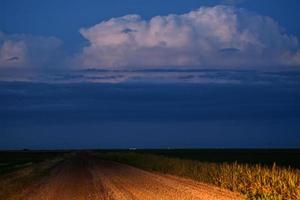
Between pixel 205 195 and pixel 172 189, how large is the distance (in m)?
3.34

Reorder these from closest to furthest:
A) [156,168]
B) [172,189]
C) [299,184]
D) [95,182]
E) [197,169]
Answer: [299,184], [172,189], [95,182], [197,169], [156,168]

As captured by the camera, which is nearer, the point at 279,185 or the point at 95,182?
the point at 279,185

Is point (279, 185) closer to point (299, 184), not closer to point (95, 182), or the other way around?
point (299, 184)

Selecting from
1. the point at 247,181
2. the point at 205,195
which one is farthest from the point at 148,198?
the point at 247,181

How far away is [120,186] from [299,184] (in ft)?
35.7

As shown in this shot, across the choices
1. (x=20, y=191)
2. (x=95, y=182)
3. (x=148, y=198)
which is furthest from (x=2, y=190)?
(x=148, y=198)

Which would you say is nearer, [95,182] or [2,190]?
[2,190]

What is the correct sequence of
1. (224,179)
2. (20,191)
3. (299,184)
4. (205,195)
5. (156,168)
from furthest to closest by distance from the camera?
(156,168)
(224,179)
(20,191)
(205,195)
(299,184)

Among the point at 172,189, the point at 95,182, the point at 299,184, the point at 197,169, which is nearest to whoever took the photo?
the point at 299,184

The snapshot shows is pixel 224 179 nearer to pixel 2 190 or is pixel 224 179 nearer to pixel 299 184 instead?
pixel 299 184

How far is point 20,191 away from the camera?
30328 millimetres

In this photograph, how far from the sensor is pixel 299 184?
23422mm

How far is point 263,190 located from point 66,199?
26.6 feet

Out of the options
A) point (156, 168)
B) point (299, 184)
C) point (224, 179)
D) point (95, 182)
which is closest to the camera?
point (299, 184)
